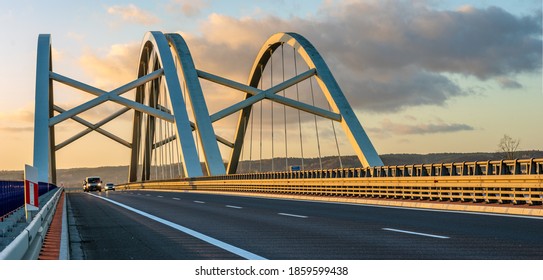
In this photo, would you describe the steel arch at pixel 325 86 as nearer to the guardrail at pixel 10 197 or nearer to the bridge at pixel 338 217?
the bridge at pixel 338 217

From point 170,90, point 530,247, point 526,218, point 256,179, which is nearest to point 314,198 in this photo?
point 256,179

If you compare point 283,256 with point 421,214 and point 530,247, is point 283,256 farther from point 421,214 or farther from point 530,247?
point 421,214

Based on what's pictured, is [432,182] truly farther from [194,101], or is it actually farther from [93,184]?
[93,184]

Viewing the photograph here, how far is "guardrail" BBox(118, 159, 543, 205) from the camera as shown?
2183 cm

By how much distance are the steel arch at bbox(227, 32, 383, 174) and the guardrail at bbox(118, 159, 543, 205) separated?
1046 cm

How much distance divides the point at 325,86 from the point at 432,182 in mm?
36206

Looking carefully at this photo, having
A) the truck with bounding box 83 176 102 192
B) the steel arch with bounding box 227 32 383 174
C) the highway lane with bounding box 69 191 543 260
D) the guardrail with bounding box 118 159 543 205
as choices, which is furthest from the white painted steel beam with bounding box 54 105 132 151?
the highway lane with bounding box 69 191 543 260

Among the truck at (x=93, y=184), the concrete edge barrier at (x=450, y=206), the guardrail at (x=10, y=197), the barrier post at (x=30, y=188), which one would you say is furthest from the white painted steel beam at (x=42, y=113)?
the barrier post at (x=30, y=188)

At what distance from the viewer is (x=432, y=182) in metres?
27.0

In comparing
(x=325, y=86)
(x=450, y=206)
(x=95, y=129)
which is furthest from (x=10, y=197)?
(x=95, y=129)

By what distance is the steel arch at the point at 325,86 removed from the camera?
57.2m
